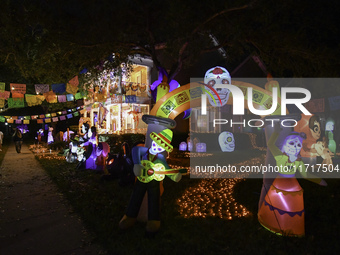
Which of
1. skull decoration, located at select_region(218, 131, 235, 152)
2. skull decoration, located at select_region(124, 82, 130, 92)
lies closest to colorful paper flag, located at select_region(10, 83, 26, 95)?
skull decoration, located at select_region(124, 82, 130, 92)

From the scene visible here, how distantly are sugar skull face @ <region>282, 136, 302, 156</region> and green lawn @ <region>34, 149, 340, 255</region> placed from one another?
1479 millimetres

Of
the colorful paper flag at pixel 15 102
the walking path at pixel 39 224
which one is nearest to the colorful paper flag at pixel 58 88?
the colorful paper flag at pixel 15 102

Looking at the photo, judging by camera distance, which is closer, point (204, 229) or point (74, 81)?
point (204, 229)

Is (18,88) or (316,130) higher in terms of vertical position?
(18,88)


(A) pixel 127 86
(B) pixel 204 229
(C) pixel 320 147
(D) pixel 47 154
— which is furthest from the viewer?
(A) pixel 127 86

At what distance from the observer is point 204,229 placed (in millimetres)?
4582

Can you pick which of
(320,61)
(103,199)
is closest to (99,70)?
(103,199)

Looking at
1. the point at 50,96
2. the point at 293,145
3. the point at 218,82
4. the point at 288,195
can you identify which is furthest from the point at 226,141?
the point at 288,195

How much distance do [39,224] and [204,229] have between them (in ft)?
10.8

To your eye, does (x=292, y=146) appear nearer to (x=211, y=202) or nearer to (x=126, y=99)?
(x=211, y=202)

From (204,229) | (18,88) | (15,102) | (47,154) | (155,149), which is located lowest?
(204,229)

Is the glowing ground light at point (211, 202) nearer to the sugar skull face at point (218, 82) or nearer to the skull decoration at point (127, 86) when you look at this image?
the sugar skull face at point (218, 82)

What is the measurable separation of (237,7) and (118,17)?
144 inches

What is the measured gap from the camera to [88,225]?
4.80m
